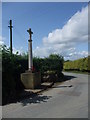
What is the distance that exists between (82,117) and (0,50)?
5843 millimetres

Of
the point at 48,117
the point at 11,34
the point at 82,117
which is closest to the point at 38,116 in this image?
the point at 48,117

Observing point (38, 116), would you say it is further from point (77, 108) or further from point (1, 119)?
point (77, 108)

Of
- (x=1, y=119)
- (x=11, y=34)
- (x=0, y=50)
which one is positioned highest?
(x=11, y=34)

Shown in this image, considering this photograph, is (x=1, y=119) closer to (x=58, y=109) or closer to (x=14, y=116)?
(x=14, y=116)

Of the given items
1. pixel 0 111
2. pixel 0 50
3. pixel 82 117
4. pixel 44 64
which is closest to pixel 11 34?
pixel 44 64

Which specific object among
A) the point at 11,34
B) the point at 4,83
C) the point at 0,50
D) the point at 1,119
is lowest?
the point at 1,119

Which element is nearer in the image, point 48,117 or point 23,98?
point 48,117

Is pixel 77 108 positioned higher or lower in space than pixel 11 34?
lower

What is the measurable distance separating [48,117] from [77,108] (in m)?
1.86

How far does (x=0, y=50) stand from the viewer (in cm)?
1139

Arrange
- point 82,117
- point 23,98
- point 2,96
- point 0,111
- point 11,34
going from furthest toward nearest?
point 11,34, point 23,98, point 2,96, point 0,111, point 82,117

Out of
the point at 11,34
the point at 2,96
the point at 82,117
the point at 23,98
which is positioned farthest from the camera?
the point at 11,34

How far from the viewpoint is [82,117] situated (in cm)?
740

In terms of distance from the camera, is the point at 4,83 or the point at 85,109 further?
the point at 4,83
